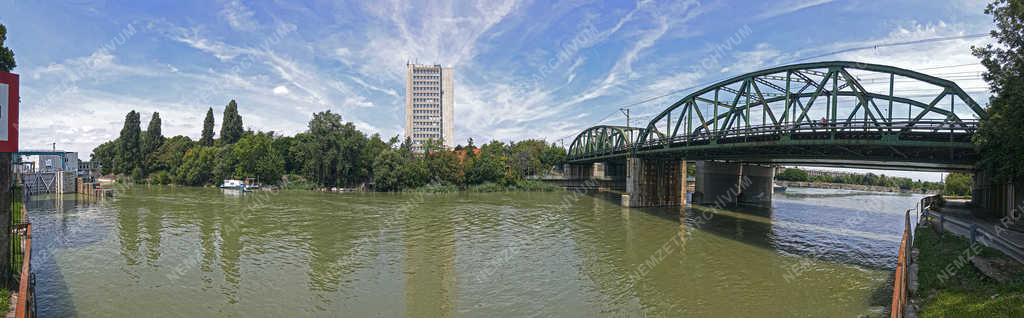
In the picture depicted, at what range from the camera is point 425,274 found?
1705 cm

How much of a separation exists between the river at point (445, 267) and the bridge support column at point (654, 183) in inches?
548

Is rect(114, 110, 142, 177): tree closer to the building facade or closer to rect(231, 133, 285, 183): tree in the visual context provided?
rect(231, 133, 285, 183): tree

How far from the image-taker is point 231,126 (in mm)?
88812

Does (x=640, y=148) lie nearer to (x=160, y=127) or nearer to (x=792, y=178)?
(x=160, y=127)

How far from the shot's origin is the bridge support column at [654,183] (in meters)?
47.7

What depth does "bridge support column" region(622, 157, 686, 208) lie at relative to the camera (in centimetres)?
4772

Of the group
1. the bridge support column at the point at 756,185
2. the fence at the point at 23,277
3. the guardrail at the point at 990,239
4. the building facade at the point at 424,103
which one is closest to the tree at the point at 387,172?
the bridge support column at the point at 756,185

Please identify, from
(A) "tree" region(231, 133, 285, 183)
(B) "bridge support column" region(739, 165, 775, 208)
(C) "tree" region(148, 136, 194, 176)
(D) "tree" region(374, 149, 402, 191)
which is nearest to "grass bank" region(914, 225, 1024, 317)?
(B) "bridge support column" region(739, 165, 775, 208)

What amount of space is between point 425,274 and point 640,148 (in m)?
36.4

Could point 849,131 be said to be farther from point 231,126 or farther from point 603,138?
point 231,126

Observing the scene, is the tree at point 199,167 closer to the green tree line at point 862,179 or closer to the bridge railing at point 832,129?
the bridge railing at point 832,129

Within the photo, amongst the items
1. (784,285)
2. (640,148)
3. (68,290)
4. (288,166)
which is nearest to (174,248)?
(68,290)

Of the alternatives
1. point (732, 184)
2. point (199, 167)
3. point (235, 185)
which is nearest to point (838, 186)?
point (732, 184)

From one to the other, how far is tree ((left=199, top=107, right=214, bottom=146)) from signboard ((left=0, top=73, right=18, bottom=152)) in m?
98.2
